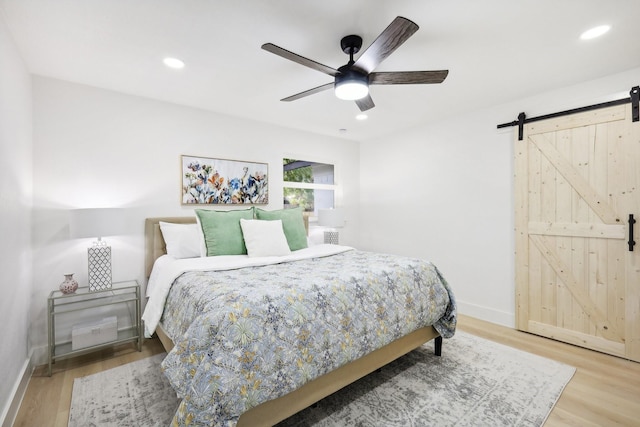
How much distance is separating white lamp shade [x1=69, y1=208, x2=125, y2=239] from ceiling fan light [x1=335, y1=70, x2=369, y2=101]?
212cm

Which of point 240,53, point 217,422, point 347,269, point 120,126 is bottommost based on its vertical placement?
point 217,422

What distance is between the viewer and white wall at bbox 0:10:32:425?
1.74 metres

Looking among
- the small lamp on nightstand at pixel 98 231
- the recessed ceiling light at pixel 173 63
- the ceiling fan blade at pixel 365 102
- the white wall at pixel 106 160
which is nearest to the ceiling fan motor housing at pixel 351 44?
the ceiling fan blade at pixel 365 102

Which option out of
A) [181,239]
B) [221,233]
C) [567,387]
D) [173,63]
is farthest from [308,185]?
[567,387]

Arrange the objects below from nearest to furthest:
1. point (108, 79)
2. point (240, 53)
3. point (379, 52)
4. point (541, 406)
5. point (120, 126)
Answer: point (379, 52)
point (541, 406)
point (240, 53)
point (108, 79)
point (120, 126)

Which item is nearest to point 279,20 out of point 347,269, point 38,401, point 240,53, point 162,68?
point 240,53

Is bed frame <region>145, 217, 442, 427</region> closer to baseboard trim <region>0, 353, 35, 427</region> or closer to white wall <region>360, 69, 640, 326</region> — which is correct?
baseboard trim <region>0, 353, 35, 427</region>

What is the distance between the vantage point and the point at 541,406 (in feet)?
6.33

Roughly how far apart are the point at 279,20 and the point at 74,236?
2.30 m

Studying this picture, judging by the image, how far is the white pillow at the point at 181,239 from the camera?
288 cm

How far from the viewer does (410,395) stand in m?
2.04

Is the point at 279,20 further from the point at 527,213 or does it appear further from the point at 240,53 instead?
the point at 527,213

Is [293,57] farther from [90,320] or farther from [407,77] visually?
[90,320]

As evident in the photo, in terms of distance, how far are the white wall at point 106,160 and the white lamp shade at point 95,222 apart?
0.39m
